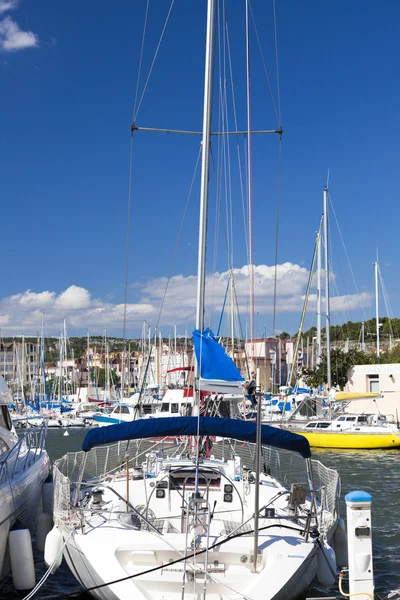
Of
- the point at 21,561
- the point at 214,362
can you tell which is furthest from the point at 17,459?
the point at 214,362

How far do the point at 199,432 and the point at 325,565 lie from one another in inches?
111

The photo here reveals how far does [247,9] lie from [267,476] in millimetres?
11659

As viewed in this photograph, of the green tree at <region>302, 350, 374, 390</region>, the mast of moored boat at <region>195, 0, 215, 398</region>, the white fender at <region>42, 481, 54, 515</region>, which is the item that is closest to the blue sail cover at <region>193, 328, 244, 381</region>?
the mast of moored boat at <region>195, 0, 215, 398</region>

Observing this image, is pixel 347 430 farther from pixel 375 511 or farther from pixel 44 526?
pixel 44 526

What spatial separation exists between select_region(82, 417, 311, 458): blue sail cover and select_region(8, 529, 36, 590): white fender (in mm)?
1890

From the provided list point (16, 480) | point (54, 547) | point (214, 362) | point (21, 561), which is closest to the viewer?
point (54, 547)

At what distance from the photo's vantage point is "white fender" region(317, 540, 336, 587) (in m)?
10.4

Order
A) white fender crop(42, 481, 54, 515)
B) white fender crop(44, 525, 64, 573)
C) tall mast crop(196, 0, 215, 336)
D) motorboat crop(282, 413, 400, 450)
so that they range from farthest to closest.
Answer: motorboat crop(282, 413, 400, 450)
tall mast crop(196, 0, 215, 336)
white fender crop(42, 481, 54, 515)
white fender crop(44, 525, 64, 573)

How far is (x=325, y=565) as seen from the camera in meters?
10.4

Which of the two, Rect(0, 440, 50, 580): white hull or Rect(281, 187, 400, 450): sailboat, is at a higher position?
Rect(0, 440, 50, 580): white hull

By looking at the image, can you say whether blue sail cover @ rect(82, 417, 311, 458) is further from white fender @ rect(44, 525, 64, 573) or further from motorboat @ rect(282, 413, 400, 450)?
motorboat @ rect(282, 413, 400, 450)

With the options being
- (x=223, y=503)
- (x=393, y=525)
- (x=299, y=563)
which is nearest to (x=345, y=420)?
(x=393, y=525)

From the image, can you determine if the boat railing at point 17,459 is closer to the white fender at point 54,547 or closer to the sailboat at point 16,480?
the sailboat at point 16,480

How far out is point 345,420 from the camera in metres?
40.1
